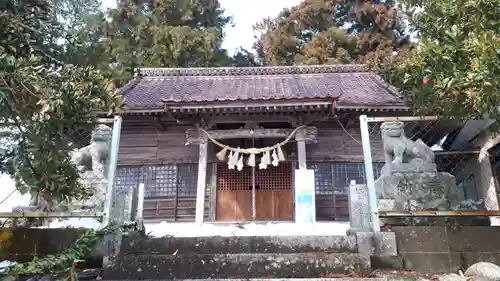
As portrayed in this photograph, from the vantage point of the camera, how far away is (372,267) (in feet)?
17.2

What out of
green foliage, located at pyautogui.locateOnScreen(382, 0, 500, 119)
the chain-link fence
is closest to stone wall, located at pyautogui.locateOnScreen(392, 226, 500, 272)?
the chain-link fence

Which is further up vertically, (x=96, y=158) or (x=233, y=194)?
(x=96, y=158)

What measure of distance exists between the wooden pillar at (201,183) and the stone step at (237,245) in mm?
4002

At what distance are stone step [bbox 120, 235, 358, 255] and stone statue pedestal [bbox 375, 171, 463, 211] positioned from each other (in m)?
1.18

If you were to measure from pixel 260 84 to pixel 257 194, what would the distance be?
399cm

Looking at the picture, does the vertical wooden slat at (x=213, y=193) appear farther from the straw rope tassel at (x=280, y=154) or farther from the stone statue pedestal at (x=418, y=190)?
the stone statue pedestal at (x=418, y=190)

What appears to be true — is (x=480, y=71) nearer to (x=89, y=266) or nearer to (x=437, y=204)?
(x=437, y=204)

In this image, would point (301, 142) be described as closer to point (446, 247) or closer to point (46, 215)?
point (446, 247)

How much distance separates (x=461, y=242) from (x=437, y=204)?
987 mm

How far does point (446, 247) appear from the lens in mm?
5395

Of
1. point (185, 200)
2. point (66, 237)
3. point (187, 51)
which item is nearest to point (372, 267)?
point (66, 237)

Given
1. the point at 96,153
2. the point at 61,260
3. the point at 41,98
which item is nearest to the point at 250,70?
the point at 96,153

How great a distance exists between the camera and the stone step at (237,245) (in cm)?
561

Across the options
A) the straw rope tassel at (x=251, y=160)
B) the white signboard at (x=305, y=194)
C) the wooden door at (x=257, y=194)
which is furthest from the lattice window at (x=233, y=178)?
the white signboard at (x=305, y=194)
